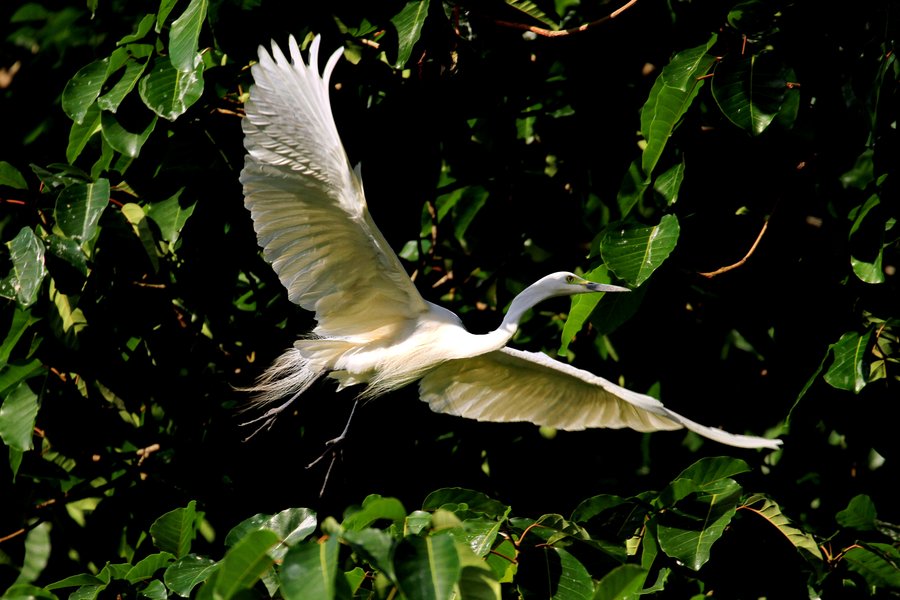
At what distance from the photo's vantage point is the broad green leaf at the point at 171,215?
2.59 meters

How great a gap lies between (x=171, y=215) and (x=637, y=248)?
1.33 metres

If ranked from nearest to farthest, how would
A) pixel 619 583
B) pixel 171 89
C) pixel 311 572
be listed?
pixel 311 572 → pixel 619 583 → pixel 171 89

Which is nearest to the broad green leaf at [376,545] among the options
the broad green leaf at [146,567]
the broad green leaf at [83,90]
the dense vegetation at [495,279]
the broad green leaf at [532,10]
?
the dense vegetation at [495,279]

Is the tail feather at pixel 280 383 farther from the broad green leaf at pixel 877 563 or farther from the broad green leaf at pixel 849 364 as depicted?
the broad green leaf at pixel 877 563

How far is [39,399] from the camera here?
2604 millimetres

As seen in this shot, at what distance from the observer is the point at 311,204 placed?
2455 millimetres

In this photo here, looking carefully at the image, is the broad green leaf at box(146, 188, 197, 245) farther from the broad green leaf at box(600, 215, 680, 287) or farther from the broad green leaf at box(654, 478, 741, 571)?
the broad green leaf at box(654, 478, 741, 571)

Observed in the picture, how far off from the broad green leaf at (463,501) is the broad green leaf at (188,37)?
3.95 ft

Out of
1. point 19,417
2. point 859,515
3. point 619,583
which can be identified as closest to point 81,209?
point 19,417

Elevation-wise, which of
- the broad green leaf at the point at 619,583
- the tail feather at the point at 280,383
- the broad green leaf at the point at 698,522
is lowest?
the broad green leaf at the point at 698,522

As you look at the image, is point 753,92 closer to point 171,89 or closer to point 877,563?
point 877,563

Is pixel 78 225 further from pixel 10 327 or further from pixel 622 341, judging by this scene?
pixel 622 341

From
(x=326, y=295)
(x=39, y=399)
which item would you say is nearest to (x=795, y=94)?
(x=326, y=295)

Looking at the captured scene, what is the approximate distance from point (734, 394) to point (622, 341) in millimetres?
404
